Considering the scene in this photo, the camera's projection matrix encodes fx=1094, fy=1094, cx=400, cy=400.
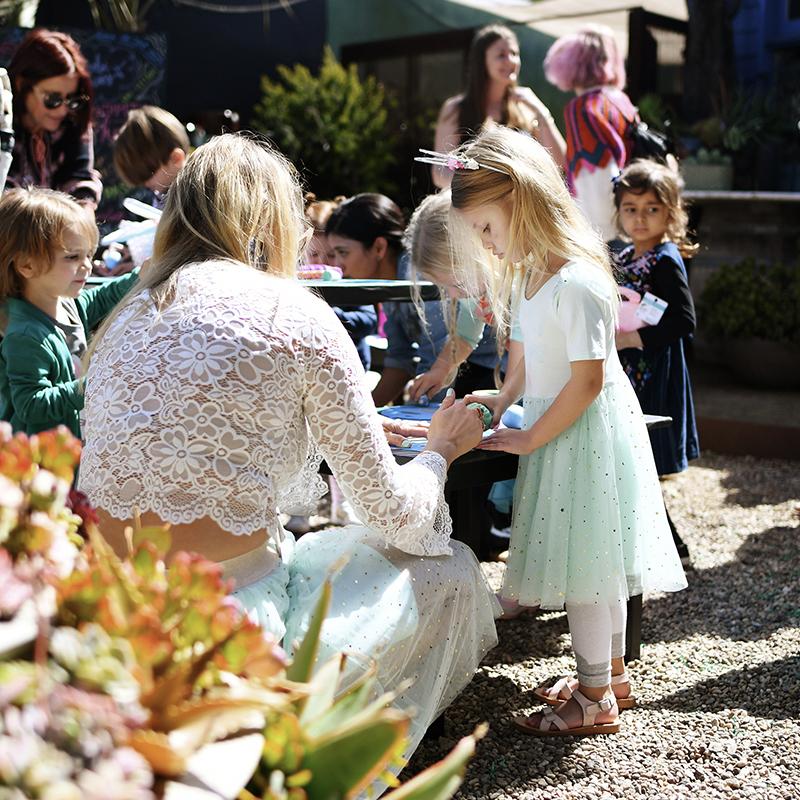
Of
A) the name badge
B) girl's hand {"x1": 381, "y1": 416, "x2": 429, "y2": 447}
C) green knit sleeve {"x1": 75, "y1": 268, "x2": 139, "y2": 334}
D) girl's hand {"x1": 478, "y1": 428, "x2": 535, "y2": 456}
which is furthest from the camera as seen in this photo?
the name badge

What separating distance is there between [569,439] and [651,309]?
44.9 inches

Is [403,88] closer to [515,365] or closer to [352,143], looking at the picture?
[352,143]

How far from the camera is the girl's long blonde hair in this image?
1997 mm

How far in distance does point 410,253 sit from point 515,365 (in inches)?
30.8

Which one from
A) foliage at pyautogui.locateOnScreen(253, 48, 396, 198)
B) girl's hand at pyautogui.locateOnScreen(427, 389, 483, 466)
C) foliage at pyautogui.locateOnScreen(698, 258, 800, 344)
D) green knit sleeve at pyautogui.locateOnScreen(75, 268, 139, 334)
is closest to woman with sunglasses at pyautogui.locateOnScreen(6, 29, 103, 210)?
green knit sleeve at pyautogui.locateOnScreen(75, 268, 139, 334)

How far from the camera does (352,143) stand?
959 cm

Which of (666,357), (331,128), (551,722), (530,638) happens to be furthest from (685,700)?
(331,128)

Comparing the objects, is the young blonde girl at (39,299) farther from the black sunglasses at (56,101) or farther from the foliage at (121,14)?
the foliage at (121,14)

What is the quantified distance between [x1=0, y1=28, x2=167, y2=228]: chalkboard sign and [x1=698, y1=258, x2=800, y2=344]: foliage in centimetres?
409

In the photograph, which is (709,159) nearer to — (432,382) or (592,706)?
(432,382)

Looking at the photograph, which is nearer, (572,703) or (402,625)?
(402,625)

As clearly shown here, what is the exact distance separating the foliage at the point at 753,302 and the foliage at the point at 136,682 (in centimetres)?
642

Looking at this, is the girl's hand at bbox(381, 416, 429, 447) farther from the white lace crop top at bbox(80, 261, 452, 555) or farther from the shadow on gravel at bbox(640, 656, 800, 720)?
the shadow on gravel at bbox(640, 656, 800, 720)

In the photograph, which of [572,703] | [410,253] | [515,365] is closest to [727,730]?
[572,703]
